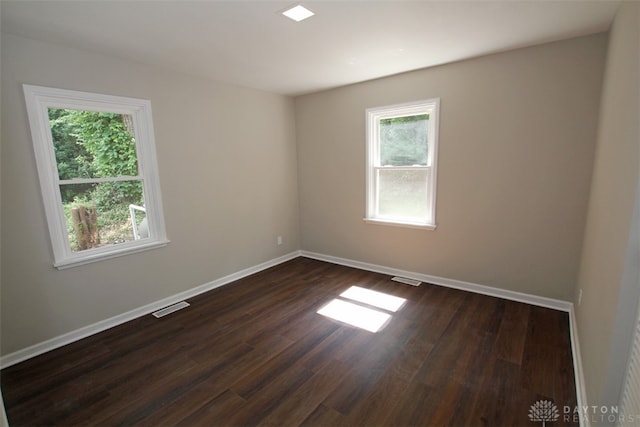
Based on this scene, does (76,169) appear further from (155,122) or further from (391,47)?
(391,47)

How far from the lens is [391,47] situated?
2607 millimetres

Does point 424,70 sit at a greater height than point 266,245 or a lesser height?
greater

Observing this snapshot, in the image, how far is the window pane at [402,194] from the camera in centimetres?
359

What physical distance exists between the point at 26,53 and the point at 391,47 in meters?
2.93

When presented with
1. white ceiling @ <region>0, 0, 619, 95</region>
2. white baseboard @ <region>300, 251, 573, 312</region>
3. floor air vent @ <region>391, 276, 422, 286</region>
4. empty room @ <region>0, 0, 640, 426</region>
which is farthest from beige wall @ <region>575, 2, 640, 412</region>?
floor air vent @ <region>391, 276, 422, 286</region>

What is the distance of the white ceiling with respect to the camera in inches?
74.7

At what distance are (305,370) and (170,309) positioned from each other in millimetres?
1781

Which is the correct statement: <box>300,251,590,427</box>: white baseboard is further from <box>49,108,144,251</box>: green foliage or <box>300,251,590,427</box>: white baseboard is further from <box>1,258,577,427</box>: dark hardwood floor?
<box>49,108,144,251</box>: green foliage

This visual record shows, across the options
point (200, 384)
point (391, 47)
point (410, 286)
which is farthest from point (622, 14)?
point (200, 384)

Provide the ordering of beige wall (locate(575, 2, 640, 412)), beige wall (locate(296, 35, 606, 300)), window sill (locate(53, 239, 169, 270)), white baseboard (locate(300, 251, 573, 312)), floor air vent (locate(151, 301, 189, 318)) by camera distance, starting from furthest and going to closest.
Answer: floor air vent (locate(151, 301, 189, 318))
white baseboard (locate(300, 251, 573, 312))
beige wall (locate(296, 35, 606, 300))
window sill (locate(53, 239, 169, 270))
beige wall (locate(575, 2, 640, 412))

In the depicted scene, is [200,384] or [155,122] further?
[155,122]

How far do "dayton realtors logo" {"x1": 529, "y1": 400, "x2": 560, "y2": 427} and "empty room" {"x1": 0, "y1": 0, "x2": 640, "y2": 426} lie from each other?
0.4 inches

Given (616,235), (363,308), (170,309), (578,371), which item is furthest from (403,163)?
(170,309)

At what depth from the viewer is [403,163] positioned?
369 centimetres
